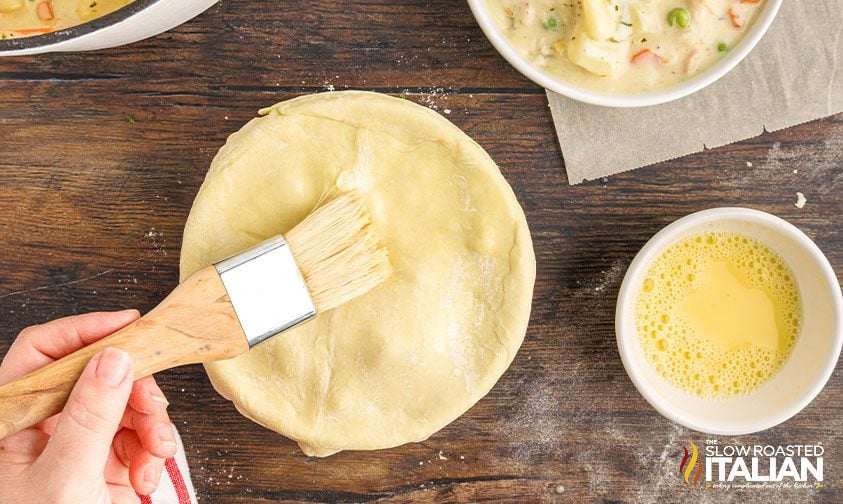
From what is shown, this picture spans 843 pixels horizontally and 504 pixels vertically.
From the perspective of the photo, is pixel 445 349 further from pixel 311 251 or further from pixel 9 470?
pixel 9 470

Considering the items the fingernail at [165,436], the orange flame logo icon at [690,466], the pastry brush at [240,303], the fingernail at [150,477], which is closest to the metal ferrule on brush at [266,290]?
the pastry brush at [240,303]

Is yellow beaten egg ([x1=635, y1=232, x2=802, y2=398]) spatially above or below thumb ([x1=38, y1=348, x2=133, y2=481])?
below

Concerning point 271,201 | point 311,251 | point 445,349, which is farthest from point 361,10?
point 445,349

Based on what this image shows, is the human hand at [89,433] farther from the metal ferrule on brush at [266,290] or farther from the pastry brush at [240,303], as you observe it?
the metal ferrule on brush at [266,290]

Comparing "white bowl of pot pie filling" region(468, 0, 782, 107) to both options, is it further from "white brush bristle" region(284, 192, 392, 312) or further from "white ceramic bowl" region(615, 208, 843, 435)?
"white brush bristle" region(284, 192, 392, 312)

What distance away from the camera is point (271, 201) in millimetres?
1637

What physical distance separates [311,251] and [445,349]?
1.17 feet

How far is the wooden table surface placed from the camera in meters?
1.91

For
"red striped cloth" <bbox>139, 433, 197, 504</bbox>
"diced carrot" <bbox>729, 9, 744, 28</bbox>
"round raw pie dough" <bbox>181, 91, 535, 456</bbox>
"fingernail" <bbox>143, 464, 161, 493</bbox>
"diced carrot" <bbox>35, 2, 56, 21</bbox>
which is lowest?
"red striped cloth" <bbox>139, 433, 197, 504</bbox>

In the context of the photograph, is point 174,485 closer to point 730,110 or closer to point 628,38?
point 628,38

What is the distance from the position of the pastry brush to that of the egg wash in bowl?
54 cm

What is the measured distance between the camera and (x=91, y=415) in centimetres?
135

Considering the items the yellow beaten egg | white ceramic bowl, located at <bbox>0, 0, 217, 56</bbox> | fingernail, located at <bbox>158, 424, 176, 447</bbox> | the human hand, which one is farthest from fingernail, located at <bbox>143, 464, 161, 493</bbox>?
the yellow beaten egg

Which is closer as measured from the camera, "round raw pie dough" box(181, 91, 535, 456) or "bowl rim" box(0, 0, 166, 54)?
"bowl rim" box(0, 0, 166, 54)
